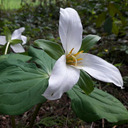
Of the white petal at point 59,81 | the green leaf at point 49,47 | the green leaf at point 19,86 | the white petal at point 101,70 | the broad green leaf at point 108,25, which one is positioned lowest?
the broad green leaf at point 108,25

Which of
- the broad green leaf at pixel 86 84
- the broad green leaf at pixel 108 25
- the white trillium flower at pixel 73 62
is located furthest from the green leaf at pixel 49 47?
the broad green leaf at pixel 108 25

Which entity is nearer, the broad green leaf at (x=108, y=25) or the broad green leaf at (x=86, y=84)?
the broad green leaf at (x=86, y=84)

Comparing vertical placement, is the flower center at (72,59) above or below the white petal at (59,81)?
below

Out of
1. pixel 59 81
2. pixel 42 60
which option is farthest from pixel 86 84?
pixel 42 60

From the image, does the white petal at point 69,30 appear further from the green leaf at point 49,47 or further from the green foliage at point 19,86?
the green foliage at point 19,86

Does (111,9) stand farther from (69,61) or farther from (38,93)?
(38,93)

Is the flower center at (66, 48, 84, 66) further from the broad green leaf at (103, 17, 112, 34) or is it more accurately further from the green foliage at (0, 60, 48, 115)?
the broad green leaf at (103, 17, 112, 34)

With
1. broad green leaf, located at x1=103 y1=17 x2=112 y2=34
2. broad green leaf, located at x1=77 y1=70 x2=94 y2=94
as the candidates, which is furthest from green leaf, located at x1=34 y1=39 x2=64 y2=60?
broad green leaf, located at x1=103 y1=17 x2=112 y2=34
